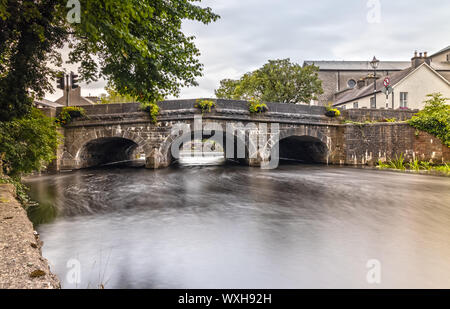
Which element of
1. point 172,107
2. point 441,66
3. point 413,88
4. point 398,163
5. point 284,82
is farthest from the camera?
point 441,66

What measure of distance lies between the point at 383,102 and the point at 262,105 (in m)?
17.9

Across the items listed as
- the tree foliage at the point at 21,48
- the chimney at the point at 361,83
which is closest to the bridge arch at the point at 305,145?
the tree foliage at the point at 21,48

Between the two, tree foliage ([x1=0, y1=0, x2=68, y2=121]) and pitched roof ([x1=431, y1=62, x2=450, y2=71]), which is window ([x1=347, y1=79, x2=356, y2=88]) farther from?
tree foliage ([x1=0, y1=0, x2=68, y2=121])

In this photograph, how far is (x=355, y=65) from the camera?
42688mm

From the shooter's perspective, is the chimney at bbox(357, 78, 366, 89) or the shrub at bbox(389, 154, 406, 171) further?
the chimney at bbox(357, 78, 366, 89)

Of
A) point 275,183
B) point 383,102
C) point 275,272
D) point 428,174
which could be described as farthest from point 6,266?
point 383,102

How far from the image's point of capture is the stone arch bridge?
13.2 m

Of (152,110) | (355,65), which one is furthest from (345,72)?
(152,110)

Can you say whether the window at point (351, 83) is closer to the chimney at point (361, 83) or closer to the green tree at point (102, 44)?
the chimney at point (361, 83)

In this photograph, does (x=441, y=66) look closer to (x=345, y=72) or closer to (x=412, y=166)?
(x=345, y=72)

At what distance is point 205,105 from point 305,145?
28.0 ft

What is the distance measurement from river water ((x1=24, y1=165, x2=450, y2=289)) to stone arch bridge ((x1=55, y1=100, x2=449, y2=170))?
6.18 m

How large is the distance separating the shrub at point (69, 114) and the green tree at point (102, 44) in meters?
6.87

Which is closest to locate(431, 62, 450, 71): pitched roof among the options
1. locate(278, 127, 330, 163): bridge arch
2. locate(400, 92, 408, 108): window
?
locate(400, 92, 408, 108): window
